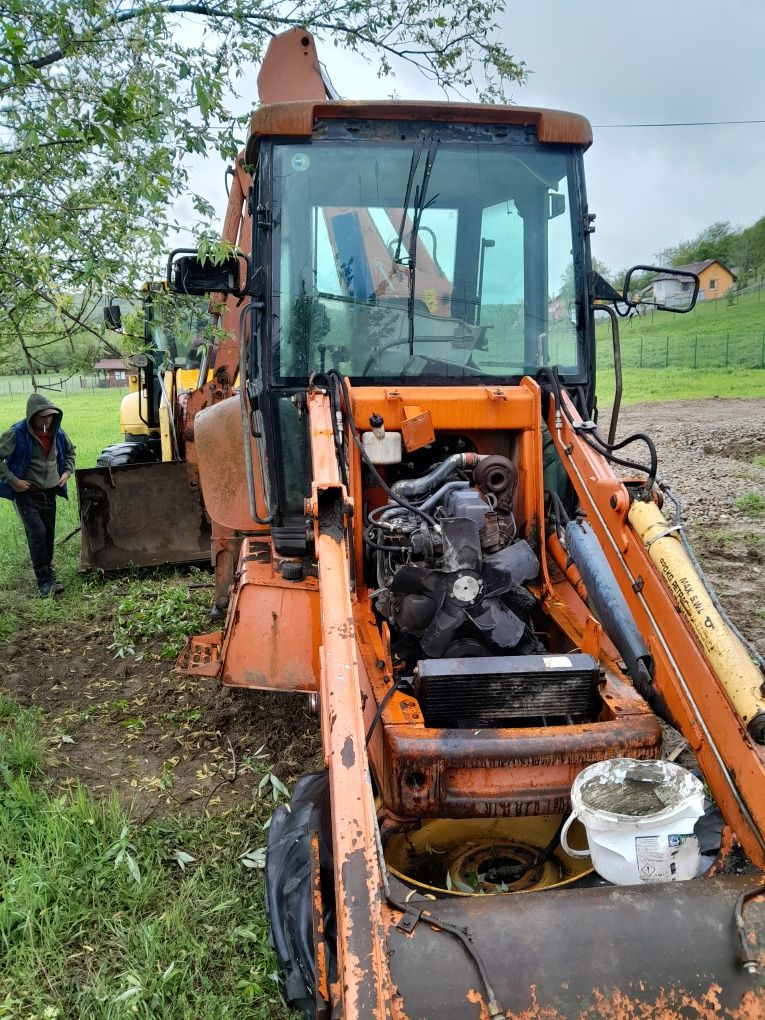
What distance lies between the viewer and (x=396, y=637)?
3.58m

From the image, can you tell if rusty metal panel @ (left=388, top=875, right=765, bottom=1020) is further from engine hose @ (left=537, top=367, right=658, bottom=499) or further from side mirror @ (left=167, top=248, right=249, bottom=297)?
side mirror @ (left=167, top=248, right=249, bottom=297)

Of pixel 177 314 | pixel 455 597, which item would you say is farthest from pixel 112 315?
pixel 455 597

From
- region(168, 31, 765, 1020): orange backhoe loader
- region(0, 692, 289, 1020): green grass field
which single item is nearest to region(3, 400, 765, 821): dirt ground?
region(0, 692, 289, 1020): green grass field

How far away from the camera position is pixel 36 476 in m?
7.08

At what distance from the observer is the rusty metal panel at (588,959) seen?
1.95 m

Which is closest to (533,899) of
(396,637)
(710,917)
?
(710,917)

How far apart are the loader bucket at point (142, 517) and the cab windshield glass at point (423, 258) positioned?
363cm

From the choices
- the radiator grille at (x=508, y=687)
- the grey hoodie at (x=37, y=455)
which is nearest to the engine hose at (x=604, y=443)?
the radiator grille at (x=508, y=687)

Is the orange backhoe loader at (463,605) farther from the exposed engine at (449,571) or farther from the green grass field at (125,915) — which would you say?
the green grass field at (125,915)

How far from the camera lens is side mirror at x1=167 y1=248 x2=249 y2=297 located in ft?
12.2

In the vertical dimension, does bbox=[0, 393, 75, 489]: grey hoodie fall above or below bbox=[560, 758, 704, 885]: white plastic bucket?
above

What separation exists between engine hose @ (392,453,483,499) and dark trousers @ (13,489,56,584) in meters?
4.40

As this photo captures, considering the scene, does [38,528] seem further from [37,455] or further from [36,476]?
[37,455]

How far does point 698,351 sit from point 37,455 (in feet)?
109
